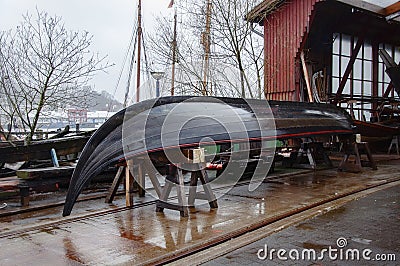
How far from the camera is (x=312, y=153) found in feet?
30.2

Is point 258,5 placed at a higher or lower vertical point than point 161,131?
higher

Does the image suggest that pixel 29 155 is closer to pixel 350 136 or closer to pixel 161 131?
pixel 161 131

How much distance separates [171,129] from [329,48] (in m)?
10.0

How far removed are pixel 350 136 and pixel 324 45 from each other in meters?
5.97

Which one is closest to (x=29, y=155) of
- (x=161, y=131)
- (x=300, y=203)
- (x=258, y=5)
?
(x=161, y=131)

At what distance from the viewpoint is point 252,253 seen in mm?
3543

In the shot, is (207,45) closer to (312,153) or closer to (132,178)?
(312,153)

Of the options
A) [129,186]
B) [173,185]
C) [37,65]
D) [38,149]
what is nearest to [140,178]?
[129,186]

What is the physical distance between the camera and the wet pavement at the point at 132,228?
11.6 feet

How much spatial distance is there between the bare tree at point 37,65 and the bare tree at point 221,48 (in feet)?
11.1

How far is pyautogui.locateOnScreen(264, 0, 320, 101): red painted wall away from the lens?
1086 centimetres

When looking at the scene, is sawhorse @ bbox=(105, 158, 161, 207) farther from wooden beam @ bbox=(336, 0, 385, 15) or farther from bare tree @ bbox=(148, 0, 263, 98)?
wooden beam @ bbox=(336, 0, 385, 15)

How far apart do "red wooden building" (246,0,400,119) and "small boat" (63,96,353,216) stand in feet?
15.7

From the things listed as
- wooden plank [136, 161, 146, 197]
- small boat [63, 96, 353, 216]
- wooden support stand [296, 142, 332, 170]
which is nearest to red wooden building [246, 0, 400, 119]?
wooden support stand [296, 142, 332, 170]
